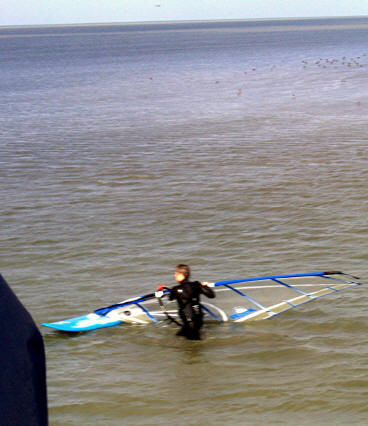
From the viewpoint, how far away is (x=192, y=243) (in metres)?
13.4

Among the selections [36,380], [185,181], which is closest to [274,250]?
[185,181]

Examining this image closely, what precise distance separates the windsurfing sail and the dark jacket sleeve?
8165 millimetres

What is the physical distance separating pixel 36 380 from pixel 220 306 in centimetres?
850

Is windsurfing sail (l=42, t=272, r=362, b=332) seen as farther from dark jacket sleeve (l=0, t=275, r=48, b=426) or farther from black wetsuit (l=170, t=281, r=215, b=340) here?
dark jacket sleeve (l=0, t=275, r=48, b=426)

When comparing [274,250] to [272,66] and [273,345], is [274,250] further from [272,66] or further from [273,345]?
[272,66]

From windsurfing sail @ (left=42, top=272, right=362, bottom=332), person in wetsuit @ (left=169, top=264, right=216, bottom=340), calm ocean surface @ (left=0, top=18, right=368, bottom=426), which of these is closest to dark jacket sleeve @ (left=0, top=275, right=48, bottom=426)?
calm ocean surface @ (left=0, top=18, right=368, bottom=426)

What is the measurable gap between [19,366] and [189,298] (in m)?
7.33

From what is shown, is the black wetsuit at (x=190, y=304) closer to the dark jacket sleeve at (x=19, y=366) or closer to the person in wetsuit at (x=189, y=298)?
the person in wetsuit at (x=189, y=298)

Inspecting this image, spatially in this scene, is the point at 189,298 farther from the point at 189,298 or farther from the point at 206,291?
the point at 206,291

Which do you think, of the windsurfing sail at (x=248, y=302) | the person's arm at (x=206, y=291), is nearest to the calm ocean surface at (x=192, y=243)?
the windsurfing sail at (x=248, y=302)

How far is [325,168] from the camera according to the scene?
19.5m

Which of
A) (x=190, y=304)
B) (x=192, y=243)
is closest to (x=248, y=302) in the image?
(x=190, y=304)

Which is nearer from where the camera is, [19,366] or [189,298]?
[19,366]

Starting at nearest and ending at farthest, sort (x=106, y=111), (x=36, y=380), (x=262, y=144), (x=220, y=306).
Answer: (x=36, y=380) → (x=220, y=306) → (x=262, y=144) → (x=106, y=111)
